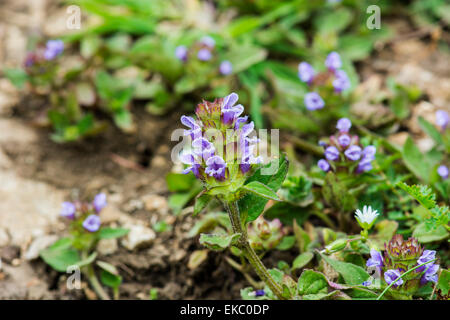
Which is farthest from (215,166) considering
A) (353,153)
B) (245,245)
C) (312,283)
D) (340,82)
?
(340,82)

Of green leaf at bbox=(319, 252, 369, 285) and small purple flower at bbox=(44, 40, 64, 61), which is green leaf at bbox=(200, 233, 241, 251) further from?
small purple flower at bbox=(44, 40, 64, 61)

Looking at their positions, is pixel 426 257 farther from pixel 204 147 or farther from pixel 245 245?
pixel 204 147

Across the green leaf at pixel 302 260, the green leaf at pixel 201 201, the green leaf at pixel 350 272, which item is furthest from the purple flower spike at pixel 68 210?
the green leaf at pixel 350 272

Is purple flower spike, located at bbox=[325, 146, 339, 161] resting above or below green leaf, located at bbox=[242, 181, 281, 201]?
above

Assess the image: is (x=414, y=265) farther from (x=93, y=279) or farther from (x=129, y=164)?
(x=129, y=164)

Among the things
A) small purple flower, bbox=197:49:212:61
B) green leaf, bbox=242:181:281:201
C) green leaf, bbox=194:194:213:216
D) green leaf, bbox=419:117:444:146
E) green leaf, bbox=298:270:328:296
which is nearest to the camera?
green leaf, bbox=242:181:281:201

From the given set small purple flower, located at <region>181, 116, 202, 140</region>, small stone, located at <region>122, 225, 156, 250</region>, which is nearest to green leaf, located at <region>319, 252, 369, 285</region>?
small purple flower, located at <region>181, 116, 202, 140</region>

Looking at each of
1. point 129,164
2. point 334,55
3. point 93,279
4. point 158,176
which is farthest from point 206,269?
point 334,55
